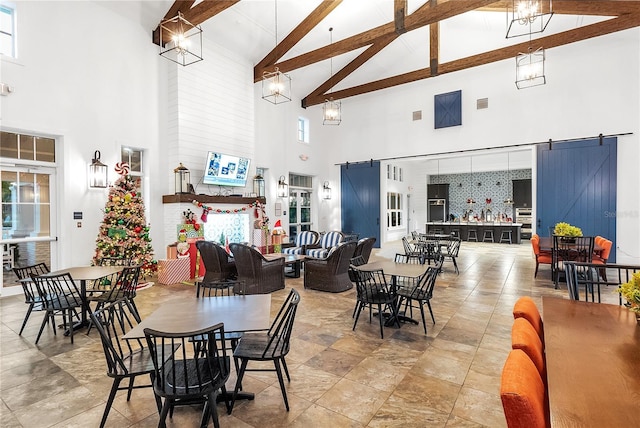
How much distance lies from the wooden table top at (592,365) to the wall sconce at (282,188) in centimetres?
859

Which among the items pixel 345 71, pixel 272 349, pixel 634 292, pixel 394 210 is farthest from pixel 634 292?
pixel 394 210

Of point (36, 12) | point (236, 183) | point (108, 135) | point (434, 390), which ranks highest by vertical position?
point (36, 12)

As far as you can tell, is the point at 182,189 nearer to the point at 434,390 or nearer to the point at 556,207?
the point at 434,390

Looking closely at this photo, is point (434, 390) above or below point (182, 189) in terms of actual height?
below

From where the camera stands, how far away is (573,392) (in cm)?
129

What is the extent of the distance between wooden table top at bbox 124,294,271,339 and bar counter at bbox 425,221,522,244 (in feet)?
37.9

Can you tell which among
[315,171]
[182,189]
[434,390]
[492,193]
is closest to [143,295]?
[182,189]

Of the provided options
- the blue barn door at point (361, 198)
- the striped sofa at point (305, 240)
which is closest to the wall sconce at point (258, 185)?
the striped sofa at point (305, 240)

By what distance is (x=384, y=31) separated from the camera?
7207 millimetres

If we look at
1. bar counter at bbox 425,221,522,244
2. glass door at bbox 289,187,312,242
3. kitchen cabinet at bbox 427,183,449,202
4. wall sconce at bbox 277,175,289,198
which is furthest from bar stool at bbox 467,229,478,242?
wall sconce at bbox 277,175,289,198

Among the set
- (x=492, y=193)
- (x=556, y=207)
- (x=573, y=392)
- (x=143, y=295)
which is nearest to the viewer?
(x=573, y=392)

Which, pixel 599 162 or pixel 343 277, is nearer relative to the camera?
pixel 343 277

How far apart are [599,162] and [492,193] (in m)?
7.11

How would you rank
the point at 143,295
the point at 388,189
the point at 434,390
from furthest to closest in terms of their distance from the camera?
the point at 388,189 < the point at 143,295 < the point at 434,390
